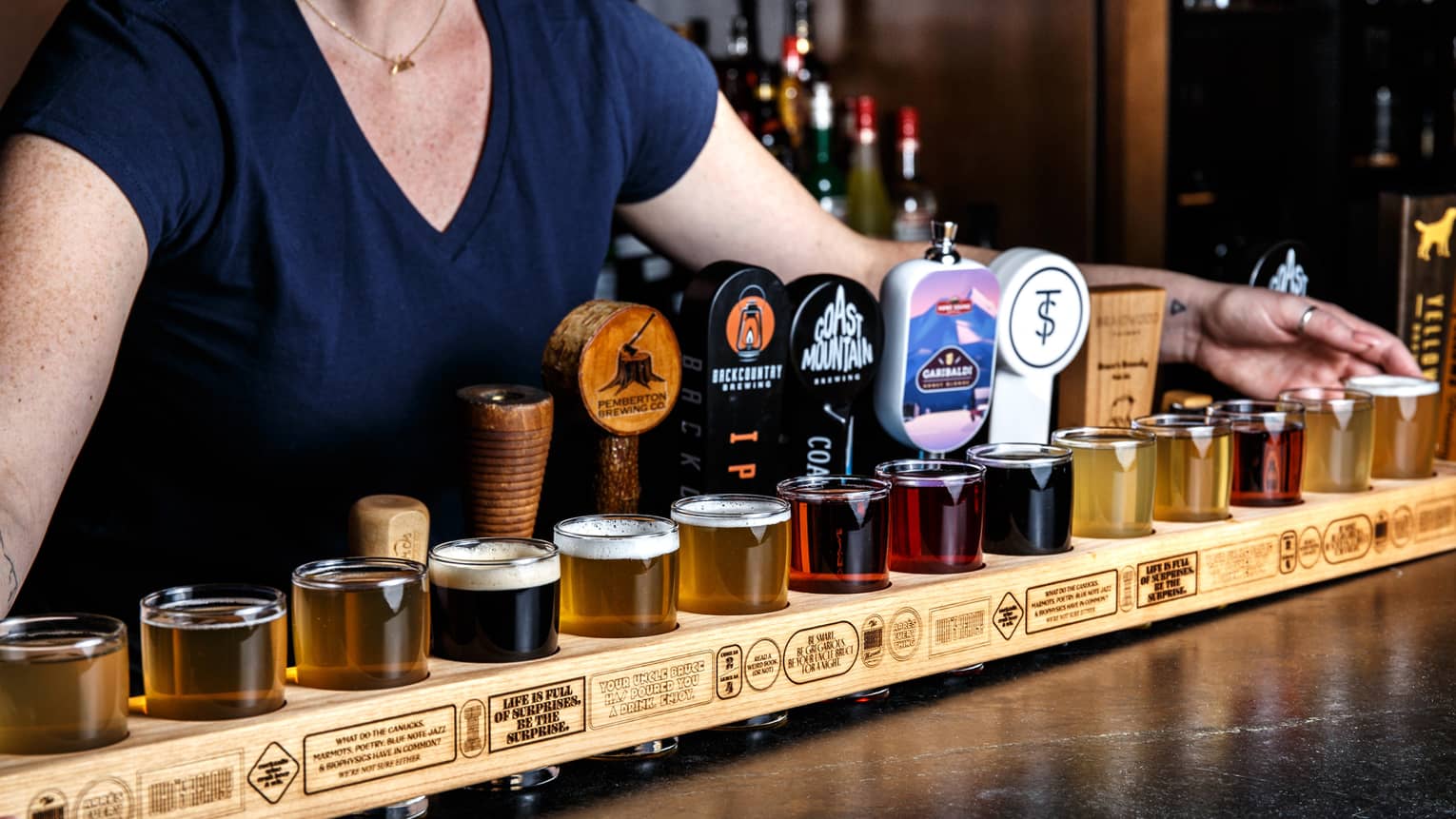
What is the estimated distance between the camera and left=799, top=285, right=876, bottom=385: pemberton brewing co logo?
1278mm

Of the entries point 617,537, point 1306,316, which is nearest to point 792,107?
point 1306,316

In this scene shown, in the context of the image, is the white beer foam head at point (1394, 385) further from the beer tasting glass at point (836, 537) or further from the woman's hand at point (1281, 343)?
the beer tasting glass at point (836, 537)

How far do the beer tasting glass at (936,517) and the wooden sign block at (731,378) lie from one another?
11cm

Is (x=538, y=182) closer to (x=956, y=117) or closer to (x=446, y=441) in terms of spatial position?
(x=446, y=441)

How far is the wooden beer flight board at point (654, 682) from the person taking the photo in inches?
33.1

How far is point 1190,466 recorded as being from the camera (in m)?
1.36

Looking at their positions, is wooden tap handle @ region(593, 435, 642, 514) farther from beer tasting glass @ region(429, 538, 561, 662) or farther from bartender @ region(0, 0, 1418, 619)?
bartender @ region(0, 0, 1418, 619)

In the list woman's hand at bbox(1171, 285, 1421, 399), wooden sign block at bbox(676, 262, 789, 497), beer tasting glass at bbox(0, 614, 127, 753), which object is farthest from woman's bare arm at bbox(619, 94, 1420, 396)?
beer tasting glass at bbox(0, 614, 127, 753)

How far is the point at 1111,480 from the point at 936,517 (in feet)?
0.67

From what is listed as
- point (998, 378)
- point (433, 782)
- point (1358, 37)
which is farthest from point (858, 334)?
point (1358, 37)

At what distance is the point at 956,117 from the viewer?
10.6 feet

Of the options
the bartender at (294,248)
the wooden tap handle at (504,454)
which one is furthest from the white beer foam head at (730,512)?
the bartender at (294,248)

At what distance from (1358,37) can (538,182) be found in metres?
3.13

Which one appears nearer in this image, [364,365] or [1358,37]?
[364,365]
